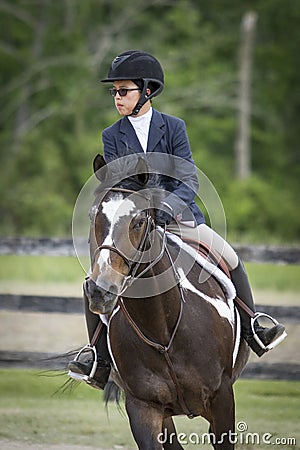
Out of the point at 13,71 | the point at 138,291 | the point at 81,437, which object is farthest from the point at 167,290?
the point at 13,71

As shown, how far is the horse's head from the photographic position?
3807mm

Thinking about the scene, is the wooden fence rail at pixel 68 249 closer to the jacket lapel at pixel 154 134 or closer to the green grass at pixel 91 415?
the green grass at pixel 91 415

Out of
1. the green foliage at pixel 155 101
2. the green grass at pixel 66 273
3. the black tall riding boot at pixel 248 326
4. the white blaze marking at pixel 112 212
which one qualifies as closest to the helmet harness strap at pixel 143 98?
the white blaze marking at pixel 112 212

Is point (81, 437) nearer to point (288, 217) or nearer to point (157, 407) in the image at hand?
point (157, 407)

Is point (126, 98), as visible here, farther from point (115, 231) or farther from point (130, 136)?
point (115, 231)

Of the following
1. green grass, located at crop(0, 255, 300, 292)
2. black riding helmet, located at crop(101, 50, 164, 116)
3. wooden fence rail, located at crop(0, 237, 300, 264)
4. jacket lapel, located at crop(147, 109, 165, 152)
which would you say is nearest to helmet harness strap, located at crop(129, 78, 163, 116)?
black riding helmet, located at crop(101, 50, 164, 116)

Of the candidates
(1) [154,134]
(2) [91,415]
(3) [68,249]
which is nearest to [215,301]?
(1) [154,134]

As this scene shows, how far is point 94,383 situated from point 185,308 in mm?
894

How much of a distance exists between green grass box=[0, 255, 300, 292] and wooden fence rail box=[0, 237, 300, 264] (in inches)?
248

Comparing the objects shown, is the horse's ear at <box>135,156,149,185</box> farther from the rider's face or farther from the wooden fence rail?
the wooden fence rail

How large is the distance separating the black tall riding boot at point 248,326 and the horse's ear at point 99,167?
148 cm

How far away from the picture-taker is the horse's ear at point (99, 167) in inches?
164

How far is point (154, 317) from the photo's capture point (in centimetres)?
443

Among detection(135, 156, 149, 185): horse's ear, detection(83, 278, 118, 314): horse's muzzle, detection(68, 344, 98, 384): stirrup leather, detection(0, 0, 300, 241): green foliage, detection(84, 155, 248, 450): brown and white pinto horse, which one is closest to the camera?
detection(83, 278, 118, 314): horse's muzzle
